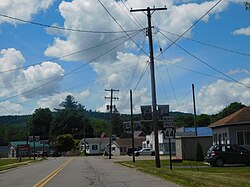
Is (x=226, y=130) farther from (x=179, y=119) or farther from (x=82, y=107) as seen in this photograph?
(x=82, y=107)

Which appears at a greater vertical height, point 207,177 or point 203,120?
point 203,120

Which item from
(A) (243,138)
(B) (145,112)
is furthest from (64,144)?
A: (A) (243,138)

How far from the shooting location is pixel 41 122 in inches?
6038

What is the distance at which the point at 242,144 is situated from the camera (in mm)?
35938

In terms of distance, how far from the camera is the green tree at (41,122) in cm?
15138

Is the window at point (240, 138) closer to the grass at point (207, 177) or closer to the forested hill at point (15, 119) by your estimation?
the grass at point (207, 177)

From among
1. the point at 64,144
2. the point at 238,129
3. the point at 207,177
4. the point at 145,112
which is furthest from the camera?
the point at 64,144

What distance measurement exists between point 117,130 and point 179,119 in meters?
27.6

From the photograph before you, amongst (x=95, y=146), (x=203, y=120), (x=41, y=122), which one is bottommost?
(x=95, y=146)

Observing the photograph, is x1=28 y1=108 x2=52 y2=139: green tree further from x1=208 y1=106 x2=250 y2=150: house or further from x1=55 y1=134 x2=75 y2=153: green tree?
x1=208 y1=106 x2=250 y2=150: house

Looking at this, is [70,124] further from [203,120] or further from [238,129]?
[238,129]

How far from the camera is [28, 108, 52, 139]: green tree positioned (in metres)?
151

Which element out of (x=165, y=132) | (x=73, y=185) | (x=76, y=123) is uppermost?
(x=76, y=123)

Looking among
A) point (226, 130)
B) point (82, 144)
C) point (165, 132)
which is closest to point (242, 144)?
point (226, 130)
